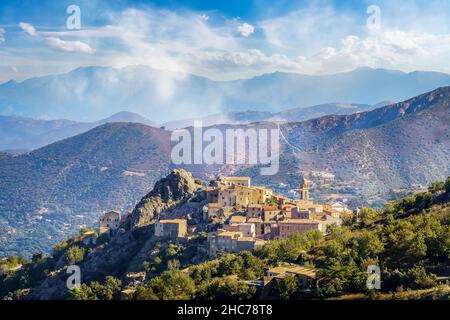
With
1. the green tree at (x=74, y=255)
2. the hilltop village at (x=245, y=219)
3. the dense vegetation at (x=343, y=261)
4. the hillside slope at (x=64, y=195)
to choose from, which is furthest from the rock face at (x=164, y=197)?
the hillside slope at (x=64, y=195)

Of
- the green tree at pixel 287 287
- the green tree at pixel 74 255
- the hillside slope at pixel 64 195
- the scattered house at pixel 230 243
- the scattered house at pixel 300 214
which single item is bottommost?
the green tree at pixel 287 287

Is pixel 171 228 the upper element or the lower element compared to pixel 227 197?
lower

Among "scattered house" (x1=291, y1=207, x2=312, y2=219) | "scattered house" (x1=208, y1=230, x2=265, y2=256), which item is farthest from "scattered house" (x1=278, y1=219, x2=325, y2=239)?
"scattered house" (x1=291, y1=207, x2=312, y2=219)

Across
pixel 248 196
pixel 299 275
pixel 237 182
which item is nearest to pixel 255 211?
pixel 248 196

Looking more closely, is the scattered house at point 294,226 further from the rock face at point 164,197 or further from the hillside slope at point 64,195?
the hillside slope at point 64,195

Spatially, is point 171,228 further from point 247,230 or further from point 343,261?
point 343,261

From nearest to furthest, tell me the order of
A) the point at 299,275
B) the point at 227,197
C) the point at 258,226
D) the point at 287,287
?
the point at 287,287 < the point at 299,275 < the point at 258,226 < the point at 227,197
